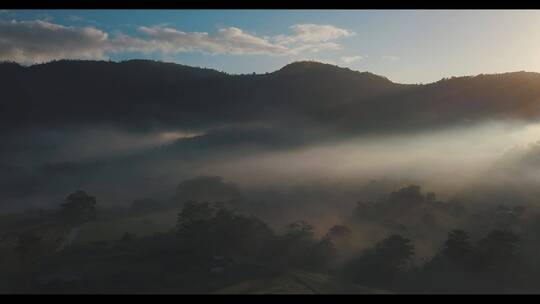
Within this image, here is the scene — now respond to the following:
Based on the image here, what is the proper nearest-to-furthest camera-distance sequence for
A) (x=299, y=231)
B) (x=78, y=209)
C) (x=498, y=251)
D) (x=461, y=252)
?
(x=461, y=252)
(x=498, y=251)
(x=299, y=231)
(x=78, y=209)

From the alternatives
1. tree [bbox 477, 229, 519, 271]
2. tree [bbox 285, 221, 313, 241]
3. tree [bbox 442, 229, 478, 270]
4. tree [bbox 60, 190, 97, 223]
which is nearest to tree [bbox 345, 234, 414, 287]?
tree [bbox 442, 229, 478, 270]

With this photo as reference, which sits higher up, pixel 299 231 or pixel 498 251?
pixel 299 231

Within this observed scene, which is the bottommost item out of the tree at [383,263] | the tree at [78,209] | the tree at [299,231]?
the tree at [383,263]

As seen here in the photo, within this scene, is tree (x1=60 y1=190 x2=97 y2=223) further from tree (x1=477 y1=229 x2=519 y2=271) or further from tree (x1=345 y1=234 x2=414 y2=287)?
tree (x1=477 y1=229 x2=519 y2=271)

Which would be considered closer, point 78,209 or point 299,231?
point 299,231

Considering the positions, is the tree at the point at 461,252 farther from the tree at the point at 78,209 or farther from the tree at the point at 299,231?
the tree at the point at 78,209

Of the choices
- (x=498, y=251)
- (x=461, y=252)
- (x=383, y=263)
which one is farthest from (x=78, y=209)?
(x=498, y=251)

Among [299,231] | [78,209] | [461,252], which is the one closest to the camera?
[461,252]

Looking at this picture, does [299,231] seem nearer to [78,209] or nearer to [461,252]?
[461,252]

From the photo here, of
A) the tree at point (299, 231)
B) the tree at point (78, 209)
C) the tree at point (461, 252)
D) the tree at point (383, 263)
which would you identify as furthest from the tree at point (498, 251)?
the tree at point (78, 209)
